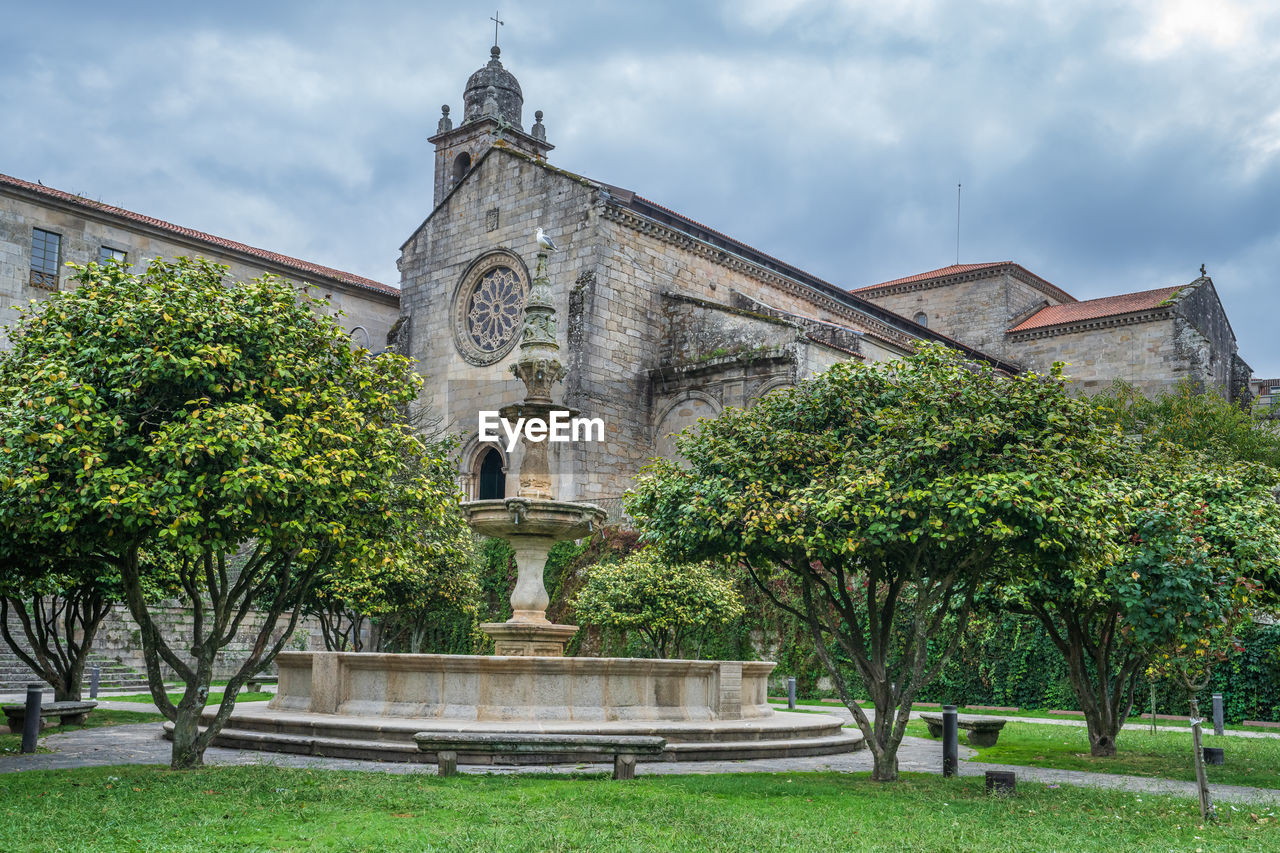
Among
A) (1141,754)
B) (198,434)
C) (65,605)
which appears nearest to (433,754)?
(198,434)

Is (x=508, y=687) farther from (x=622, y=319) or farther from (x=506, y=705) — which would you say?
(x=622, y=319)

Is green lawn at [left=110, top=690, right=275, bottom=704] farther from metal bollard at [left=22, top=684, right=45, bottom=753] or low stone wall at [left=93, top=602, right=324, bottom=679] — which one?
metal bollard at [left=22, top=684, right=45, bottom=753]

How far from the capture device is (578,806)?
30.2 feet

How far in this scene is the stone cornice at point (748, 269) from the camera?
36594 mm

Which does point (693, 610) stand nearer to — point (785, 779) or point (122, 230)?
point (785, 779)

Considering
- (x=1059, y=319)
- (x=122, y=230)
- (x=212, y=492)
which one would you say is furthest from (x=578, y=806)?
(x=1059, y=319)

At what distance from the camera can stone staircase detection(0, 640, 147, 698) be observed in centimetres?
2591

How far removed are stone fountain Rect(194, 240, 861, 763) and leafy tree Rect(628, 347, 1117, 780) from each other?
2222 mm

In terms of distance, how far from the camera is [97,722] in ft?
58.9

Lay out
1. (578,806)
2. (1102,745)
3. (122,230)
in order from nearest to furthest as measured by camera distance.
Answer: (578,806), (1102,745), (122,230)

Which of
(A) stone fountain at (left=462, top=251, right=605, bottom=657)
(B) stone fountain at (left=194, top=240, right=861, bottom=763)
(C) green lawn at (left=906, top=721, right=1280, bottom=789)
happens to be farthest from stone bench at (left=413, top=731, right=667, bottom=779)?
(C) green lawn at (left=906, top=721, right=1280, bottom=789)

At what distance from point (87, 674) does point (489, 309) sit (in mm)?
17607

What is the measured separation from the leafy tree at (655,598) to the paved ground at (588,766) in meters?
8.45

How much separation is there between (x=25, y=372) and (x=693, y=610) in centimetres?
Answer: 1525
